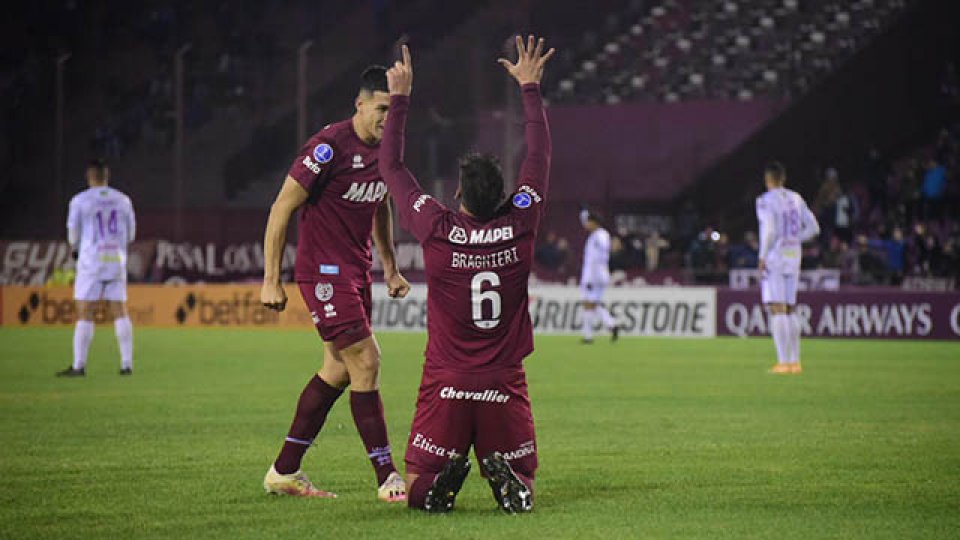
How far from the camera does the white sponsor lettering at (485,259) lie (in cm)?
861

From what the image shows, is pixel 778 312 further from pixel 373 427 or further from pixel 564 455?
pixel 373 427

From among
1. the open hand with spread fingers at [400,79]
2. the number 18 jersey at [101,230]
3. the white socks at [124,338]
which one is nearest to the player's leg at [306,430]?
the open hand with spread fingers at [400,79]

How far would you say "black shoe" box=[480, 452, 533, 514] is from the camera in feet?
27.7

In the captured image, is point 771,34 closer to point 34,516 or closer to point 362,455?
point 362,455

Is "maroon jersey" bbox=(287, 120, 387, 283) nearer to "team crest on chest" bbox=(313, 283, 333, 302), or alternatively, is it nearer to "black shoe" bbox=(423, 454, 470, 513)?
"team crest on chest" bbox=(313, 283, 333, 302)

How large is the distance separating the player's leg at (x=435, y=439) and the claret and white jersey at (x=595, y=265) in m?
22.6

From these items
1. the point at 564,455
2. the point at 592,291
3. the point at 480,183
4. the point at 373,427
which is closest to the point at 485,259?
the point at 480,183

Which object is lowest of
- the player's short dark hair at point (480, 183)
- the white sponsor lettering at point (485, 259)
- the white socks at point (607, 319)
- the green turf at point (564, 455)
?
the green turf at point (564, 455)

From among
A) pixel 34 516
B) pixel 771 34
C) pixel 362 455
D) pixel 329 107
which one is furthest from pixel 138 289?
pixel 34 516

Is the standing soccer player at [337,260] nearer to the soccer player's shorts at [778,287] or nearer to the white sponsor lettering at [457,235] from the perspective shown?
the white sponsor lettering at [457,235]

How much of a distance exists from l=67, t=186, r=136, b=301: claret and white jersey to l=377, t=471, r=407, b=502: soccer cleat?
11.3 meters

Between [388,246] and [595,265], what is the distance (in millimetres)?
21304

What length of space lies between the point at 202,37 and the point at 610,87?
43.8 ft

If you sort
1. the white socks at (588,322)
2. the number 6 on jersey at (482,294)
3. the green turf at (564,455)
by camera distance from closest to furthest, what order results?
the green turf at (564,455) < the number 6 on jersey at (482,294) < the white socks at (588,322)
